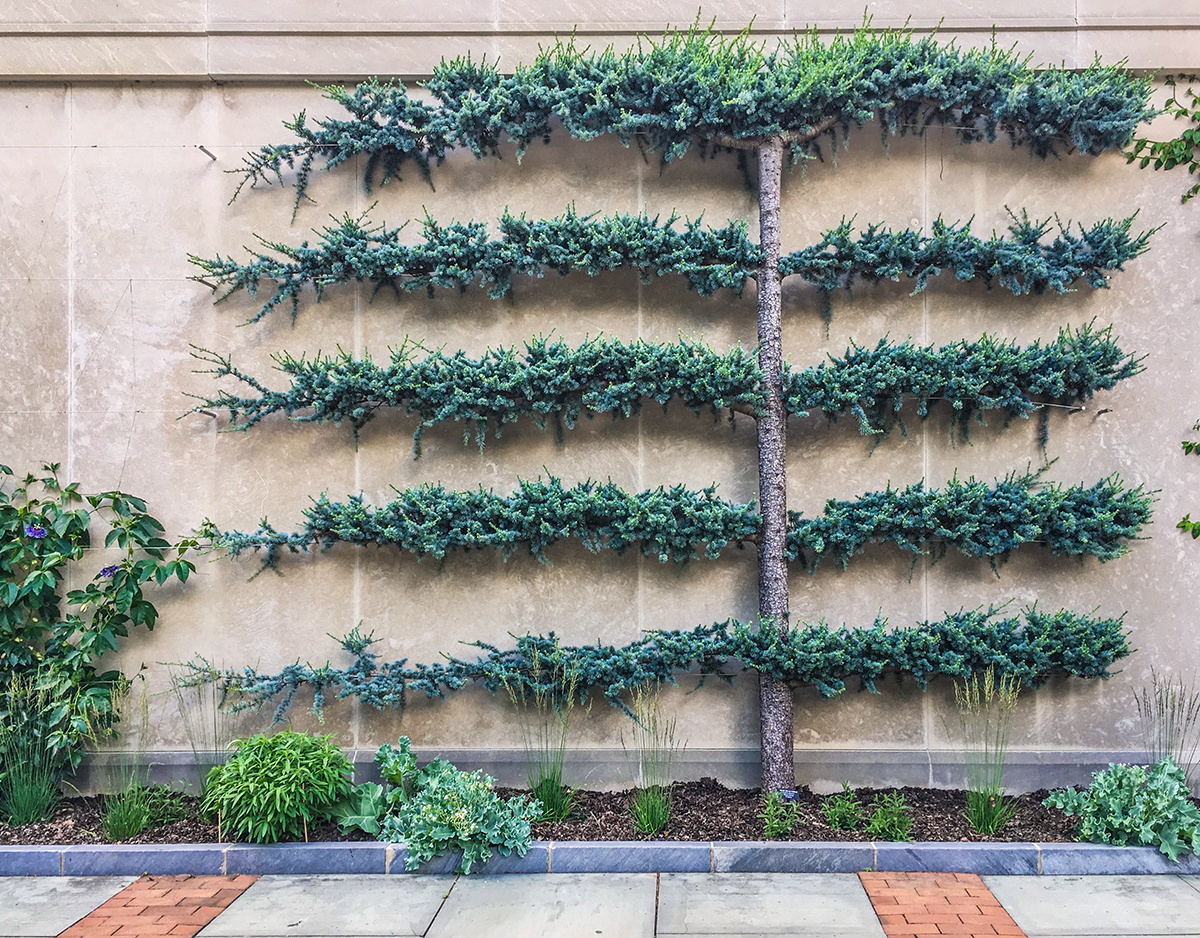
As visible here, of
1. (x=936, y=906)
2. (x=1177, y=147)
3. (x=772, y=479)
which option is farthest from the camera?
(x=1177, y=147)

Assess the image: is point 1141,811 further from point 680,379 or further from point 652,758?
point 680,379

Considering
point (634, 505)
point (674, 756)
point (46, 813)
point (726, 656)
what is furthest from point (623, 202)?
point (46, 813)

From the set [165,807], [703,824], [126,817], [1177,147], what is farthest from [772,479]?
[126,817]

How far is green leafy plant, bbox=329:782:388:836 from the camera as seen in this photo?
15.0 feet

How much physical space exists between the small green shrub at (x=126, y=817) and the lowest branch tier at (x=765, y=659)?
2.67 feet

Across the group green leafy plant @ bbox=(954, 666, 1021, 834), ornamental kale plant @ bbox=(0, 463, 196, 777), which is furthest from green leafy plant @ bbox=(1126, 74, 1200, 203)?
ornamental kale plant @ bbox=(0, 463, 196, 777)

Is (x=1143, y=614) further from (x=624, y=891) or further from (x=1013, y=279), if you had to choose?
(x=624, y=891)

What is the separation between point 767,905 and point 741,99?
15.3 feet

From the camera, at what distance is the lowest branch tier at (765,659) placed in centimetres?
488

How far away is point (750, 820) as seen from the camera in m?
4.75

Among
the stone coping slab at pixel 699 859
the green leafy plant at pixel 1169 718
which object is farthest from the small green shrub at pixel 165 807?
the green leafy plant at pixel 1169 718

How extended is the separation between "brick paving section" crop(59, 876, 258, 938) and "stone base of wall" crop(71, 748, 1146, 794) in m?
1.01

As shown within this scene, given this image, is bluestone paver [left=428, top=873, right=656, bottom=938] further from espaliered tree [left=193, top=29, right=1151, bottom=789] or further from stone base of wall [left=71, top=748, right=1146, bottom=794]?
espaliered tree [left=193, top=29, right=1151, bottom=789]

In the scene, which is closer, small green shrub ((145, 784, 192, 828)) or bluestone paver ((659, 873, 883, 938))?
bluestone paver ((659, 873, 883, 938))
